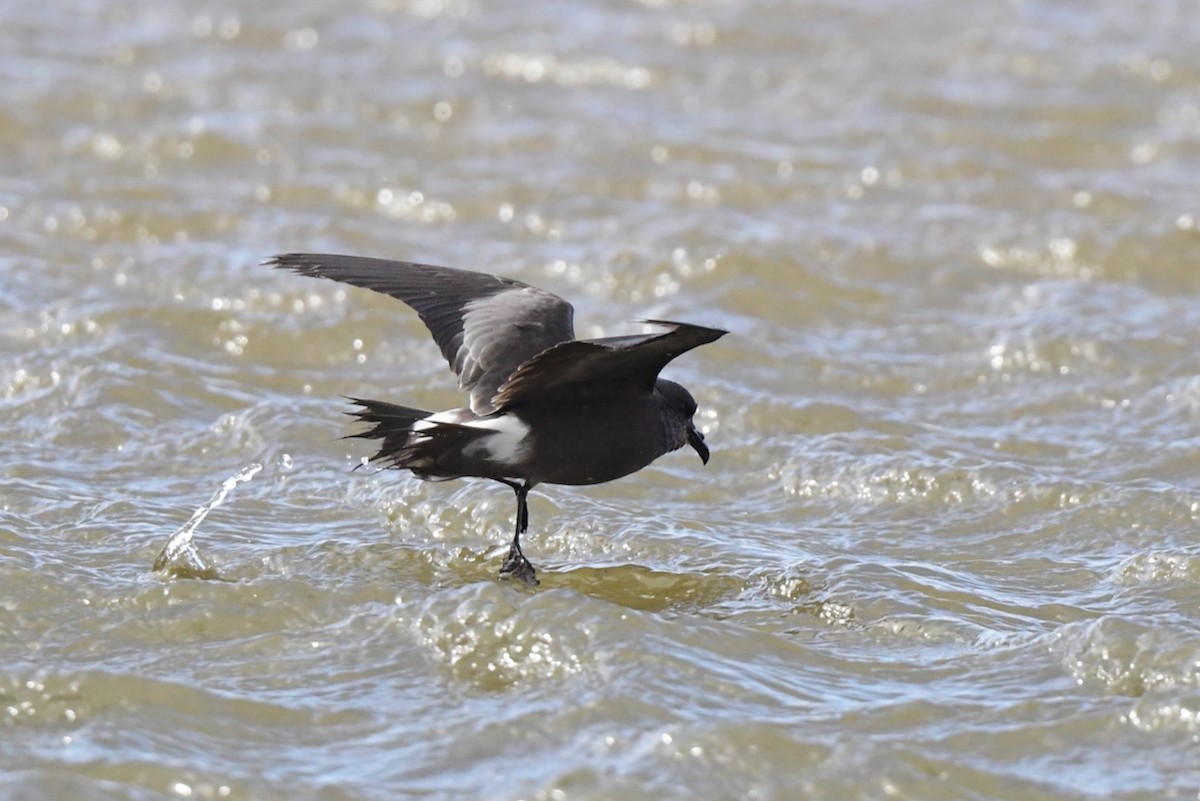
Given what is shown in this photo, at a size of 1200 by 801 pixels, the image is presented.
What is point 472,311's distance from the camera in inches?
248

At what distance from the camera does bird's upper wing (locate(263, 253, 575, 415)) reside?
6.05 meters

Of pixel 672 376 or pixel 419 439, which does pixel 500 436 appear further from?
pixel 672 376

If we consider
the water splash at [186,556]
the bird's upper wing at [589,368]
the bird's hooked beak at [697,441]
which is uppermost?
the bird's upper wing at [589,368]

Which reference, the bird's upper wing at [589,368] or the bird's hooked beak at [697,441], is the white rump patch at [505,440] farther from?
the bird's hooked beak at [697,441]

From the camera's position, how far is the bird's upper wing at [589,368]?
5.23 metres

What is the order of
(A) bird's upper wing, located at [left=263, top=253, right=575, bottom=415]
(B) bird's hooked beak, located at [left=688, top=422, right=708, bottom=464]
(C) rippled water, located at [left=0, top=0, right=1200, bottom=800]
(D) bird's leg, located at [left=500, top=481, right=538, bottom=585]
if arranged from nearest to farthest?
1. (C) rippled water, located at [left=0, top=0, right=1200, bottom=800]
2. (D) bird's leg, located at [left=500, top=481, right=538, bottom=585]
3. (A) bird's upper wing, located at [left=263, top=253, right=575, bottom=415]
4. (B) bird's hooked beak, located at [left=688, top=422, right=708, bottom=464]

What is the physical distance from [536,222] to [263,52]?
4.46 m

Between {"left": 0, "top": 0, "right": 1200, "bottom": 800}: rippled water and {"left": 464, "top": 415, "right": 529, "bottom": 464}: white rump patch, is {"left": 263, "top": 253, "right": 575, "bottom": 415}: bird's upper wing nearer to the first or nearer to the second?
{"left": 464, "top": 415, "right": 529, "bottom": 464}: white rump patch

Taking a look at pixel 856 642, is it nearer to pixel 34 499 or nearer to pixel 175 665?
pixel 175 665

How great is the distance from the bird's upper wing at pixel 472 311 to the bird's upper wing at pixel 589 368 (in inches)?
6.5

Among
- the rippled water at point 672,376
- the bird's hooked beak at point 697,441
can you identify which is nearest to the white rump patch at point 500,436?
the rippled water at point 672,376

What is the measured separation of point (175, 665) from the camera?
4.98 m

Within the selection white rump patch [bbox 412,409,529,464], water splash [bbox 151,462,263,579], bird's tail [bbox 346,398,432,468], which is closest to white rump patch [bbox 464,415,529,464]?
white rump patch [bbox 412,409,529,464]

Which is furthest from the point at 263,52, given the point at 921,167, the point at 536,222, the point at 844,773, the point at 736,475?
the point at 844,773
